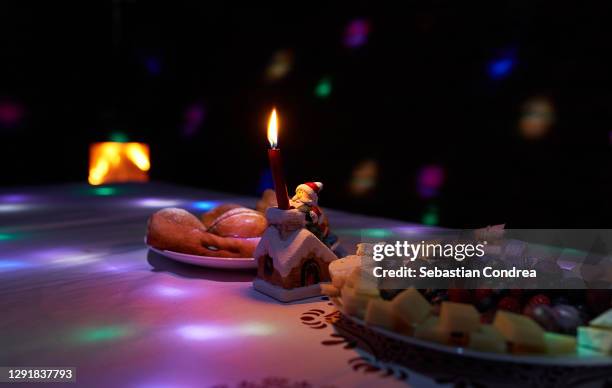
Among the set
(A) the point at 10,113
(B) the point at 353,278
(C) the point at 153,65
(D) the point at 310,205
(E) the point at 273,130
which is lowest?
(B) the point at 353,278

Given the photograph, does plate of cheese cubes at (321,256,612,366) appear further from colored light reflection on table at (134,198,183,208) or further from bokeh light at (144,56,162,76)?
bokeh light at (144,56,162,76)

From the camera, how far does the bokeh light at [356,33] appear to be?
251 cm

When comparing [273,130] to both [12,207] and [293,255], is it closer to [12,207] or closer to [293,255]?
[293,255]

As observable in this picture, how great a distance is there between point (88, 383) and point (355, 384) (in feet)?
1.15

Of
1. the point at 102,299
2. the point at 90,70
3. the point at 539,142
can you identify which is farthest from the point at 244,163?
the point at 102,299

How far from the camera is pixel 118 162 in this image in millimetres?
3434

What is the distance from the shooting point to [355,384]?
2.53 feet

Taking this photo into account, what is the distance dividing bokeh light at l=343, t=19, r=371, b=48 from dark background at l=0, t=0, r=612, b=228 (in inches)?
0.9

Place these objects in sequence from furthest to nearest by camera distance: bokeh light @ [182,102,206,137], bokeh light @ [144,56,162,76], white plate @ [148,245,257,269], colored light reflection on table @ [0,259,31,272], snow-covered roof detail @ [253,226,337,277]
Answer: bokeh light @ [144,56,162,76]
bokeh light @ [182,102,206,137]
colored light reflection on table @ [0,259,31,272]
white plate @ [148,245,257,269]
snow-covered roof detail @ [253,226,337,277]

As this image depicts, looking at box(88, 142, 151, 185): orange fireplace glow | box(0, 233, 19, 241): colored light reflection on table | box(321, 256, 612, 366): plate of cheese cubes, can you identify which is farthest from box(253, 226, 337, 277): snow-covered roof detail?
box(88, 142, 151, 185): orange fireplace glow

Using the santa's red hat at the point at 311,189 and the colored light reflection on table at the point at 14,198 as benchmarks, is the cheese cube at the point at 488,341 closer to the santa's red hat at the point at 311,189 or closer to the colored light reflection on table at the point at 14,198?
the santa's red hat at the point at 311,189

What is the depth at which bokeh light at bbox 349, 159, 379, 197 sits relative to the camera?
8.21 feet

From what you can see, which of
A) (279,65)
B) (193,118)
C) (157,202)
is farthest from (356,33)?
(193,118)

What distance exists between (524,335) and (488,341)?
4cm
